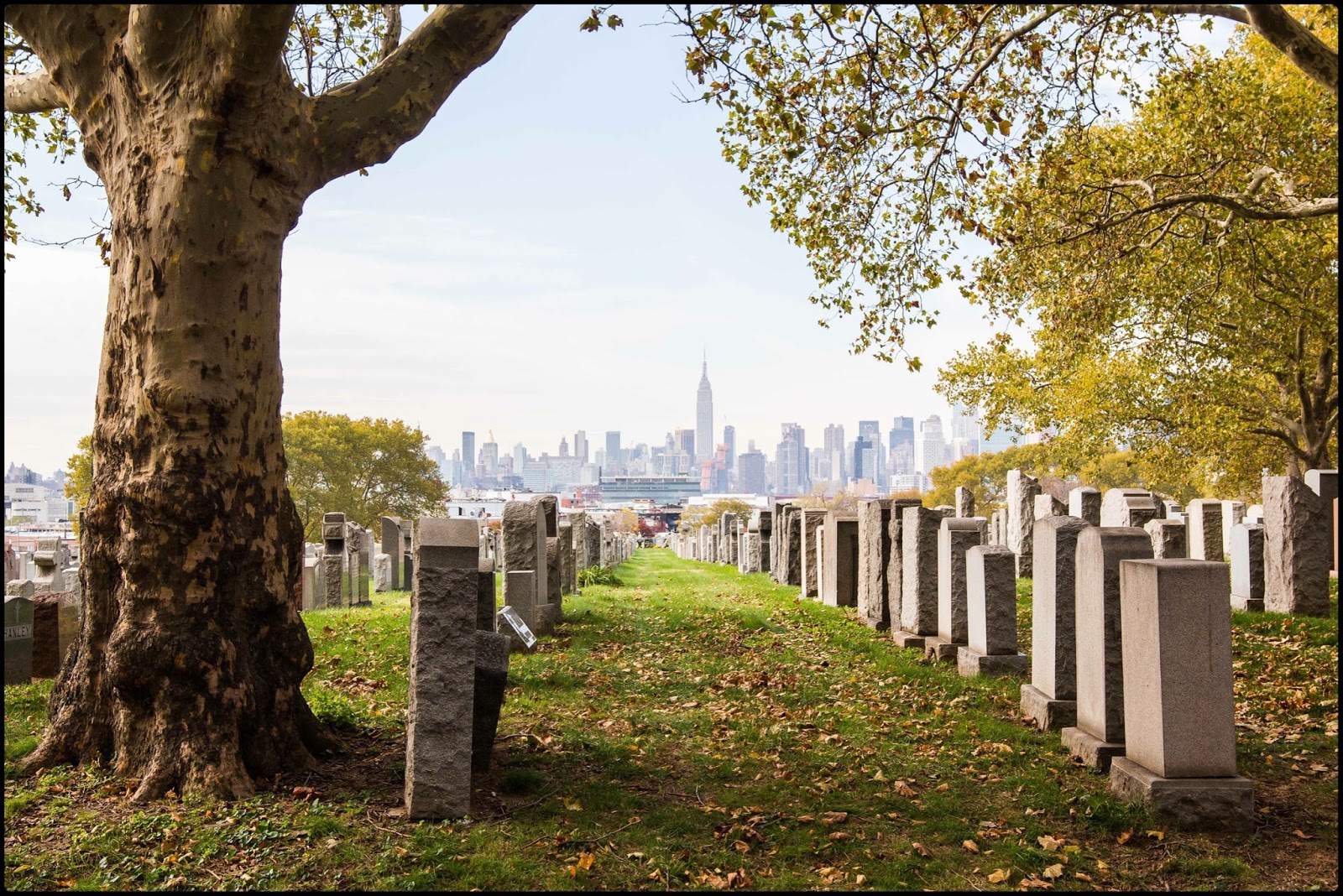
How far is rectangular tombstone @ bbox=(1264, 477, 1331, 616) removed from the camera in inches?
435

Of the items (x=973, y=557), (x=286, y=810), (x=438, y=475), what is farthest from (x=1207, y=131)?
(x=438, y=475)

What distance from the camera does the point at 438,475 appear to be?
2213 inches

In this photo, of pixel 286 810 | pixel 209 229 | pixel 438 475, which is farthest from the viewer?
pixel 438 475

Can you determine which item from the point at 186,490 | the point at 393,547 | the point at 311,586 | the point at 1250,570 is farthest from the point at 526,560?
the point at 393,547

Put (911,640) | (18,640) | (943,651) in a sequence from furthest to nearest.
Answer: (911,640) < (943,651) < (18,640)

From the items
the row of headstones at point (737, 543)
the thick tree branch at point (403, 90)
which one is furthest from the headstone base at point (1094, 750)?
the row of headstones at point (737, 543)

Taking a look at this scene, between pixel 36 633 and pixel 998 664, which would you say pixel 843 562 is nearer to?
pixel 998 664

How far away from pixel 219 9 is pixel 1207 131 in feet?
47.7

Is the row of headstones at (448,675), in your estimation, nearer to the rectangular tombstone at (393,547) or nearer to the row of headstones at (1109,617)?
the row of headstones at (1109,617)

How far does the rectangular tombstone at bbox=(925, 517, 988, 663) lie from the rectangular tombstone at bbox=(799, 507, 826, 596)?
6.11m

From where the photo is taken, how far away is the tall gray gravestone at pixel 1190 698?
16.1 ft

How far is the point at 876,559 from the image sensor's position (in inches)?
463

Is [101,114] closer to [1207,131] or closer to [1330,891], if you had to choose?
[1330,891]

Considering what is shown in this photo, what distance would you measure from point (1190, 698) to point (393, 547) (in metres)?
20.7
